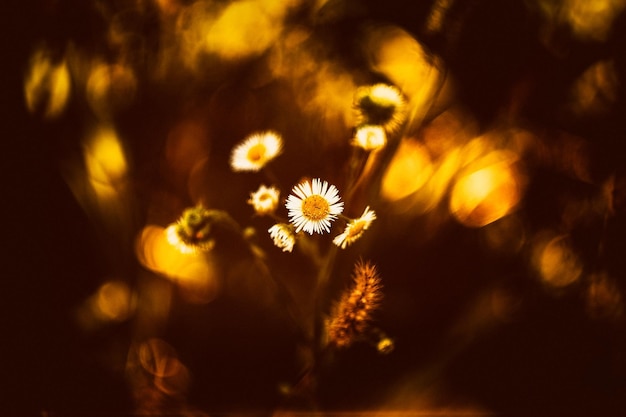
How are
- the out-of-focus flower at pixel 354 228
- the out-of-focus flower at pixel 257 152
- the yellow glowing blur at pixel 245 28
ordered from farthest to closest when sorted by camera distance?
the yellow glowing blur at pixel 245 28 < the out-of-focus flower at pixel 257 152 < the out-of-focus flower at pixel 354 228

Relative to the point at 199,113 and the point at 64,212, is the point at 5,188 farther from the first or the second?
the point at 199,113

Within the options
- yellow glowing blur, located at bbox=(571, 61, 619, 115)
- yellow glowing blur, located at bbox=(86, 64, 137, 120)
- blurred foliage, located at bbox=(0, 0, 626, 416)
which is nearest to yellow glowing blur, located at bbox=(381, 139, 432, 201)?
blurred foliage, located at bbox=(0, 0, 626, 416)

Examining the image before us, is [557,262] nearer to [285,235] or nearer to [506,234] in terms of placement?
[506,234]

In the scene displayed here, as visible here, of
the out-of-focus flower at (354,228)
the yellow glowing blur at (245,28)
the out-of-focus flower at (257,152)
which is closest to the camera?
the out-of-focus flower at (354,228)

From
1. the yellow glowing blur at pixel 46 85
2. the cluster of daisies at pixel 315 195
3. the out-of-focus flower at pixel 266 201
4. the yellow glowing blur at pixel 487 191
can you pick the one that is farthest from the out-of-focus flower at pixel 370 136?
the yellow glowing blur at pixel 46 85

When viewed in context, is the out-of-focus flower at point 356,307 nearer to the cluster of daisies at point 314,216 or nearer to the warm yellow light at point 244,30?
the cluster of daisies at point 314,216

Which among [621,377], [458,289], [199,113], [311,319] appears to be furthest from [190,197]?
[621,377]

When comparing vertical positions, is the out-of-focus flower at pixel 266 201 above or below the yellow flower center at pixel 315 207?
above
